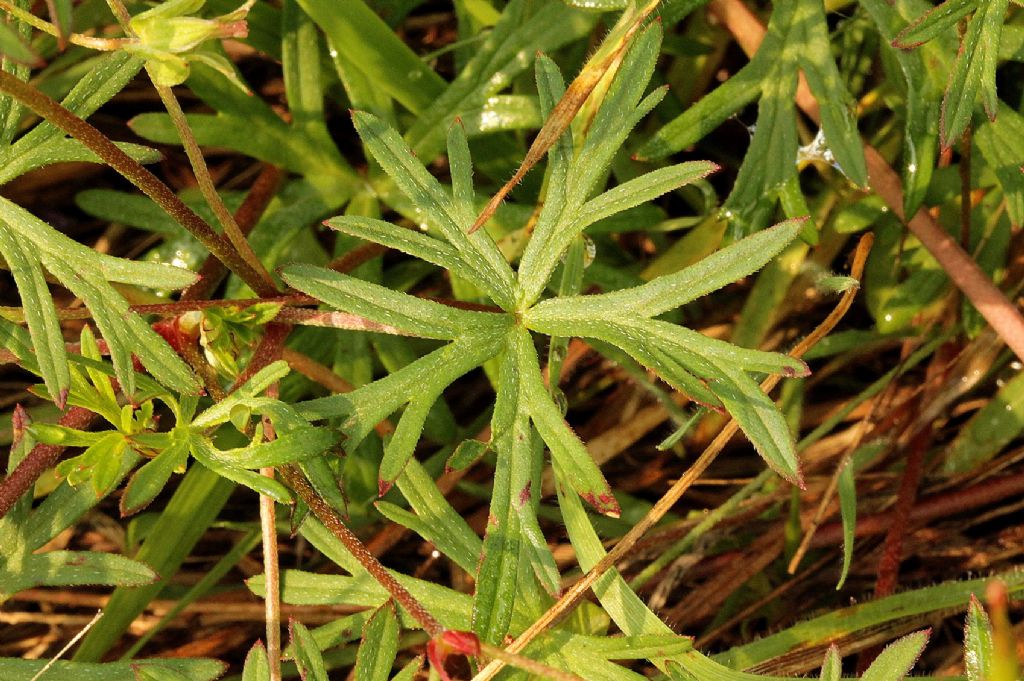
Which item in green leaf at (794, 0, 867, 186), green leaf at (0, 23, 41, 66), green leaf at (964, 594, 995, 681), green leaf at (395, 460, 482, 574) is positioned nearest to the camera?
green leaf at (0, 23, 41, 66)

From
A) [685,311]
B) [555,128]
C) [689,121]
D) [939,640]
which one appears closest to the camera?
[555,128]

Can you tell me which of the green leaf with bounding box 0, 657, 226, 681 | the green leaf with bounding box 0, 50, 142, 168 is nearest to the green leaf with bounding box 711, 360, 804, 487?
the green leaf with bounding box 0, 657, 226, 681

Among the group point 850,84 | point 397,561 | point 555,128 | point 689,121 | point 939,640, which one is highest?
point 850,84

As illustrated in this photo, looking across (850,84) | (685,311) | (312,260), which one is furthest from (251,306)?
(850,84)

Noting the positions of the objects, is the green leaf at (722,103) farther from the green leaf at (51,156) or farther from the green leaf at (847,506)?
the green leaf at (51,156)

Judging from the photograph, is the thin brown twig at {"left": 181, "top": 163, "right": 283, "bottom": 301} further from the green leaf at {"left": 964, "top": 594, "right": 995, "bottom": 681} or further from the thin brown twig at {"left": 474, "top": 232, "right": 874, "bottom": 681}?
the green leaf at {"left": 964, "top": 594, "right": 995, "bottom": 681}

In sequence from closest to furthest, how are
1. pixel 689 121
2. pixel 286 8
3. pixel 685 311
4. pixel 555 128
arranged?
pixel 555 128 → pixel 689 121 → pixel 286 8 → pixel 685 311

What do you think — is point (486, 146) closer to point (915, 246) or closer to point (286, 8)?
point (286, 8)
